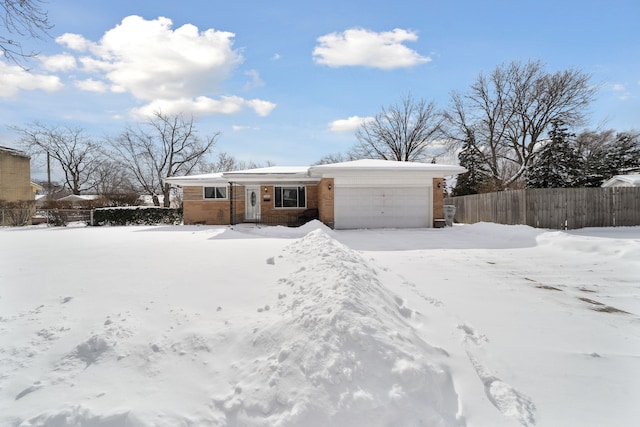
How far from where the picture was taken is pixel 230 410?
2227 mm

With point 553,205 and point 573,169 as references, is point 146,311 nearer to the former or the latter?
point 553,205

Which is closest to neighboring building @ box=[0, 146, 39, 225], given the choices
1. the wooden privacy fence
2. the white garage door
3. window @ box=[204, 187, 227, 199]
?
window @ box=[204, 187, 227, 199]

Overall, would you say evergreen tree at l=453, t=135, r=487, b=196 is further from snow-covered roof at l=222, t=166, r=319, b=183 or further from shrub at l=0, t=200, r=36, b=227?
shrub at l=0, t=200, r=36, b=227

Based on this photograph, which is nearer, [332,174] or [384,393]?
[384,393]

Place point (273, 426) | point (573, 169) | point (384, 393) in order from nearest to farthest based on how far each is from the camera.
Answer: point (273, 426)
point (384, 393)
point (573, 169)

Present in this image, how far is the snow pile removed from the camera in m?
2.23

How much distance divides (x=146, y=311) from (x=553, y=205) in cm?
1624

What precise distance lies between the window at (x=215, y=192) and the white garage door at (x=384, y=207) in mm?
7659

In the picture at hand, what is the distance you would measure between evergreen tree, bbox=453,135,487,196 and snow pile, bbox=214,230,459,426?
28914 mm

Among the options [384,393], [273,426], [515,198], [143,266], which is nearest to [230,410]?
[273,426]

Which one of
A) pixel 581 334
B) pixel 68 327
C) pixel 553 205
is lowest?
pixel 581 334

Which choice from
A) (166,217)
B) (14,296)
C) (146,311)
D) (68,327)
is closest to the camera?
(68,327)

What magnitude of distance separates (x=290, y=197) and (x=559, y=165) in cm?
1957

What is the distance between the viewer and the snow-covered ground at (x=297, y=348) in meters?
→ 2.24
